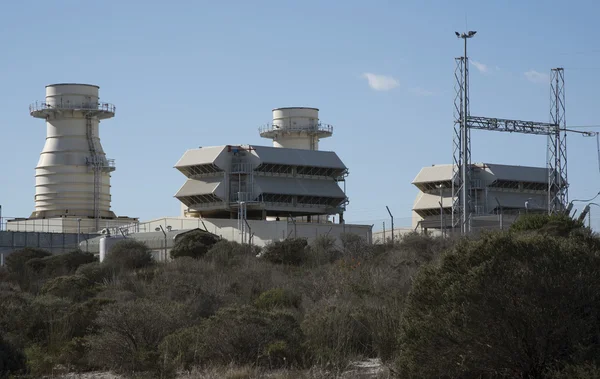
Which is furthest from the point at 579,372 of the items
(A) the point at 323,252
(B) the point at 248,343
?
(A) the point at 323,252

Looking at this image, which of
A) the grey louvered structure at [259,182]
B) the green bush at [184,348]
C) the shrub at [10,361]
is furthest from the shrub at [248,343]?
the grey louvered structure at [259,182]

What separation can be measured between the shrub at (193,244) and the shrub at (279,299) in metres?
24.3

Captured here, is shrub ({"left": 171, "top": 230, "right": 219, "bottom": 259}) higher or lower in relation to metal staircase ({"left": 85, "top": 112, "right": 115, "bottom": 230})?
lower

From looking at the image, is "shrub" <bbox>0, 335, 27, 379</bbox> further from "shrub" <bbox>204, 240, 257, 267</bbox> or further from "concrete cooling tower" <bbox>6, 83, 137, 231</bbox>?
"concrete cooling tower" <bbox>6, 83, 137, 231</bbox>

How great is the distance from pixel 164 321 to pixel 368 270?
1072 centimetres

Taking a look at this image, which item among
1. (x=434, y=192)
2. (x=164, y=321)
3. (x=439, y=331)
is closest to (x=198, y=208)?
(x=434, y=192)

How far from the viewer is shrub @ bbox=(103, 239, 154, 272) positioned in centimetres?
4632

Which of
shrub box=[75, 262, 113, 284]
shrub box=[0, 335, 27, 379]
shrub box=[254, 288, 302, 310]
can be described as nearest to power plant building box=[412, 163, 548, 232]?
shrub box=[75, 262, 113, 284]

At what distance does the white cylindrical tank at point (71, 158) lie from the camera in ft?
284

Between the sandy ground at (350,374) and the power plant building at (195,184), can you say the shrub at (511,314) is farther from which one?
the power plant building at (195,184)

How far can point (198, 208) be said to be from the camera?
80500 millimetres

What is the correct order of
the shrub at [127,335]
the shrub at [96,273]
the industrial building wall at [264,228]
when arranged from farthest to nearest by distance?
the industrial building wall at [264,228], the shrub at [96,273], the shrub at [127,335]

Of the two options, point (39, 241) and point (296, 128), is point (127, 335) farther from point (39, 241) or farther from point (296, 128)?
point (296, 128)

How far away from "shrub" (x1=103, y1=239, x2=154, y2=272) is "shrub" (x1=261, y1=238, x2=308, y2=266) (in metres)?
5.86
